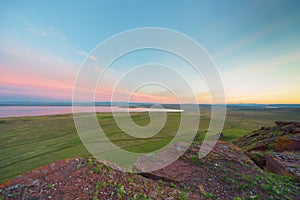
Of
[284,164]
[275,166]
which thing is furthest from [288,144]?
[284,164]

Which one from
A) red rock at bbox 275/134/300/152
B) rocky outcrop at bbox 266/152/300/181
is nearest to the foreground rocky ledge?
rocky outcrop at bbox 266/152/300/181

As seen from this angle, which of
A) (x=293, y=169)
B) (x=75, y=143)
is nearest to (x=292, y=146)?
(x=293, y=169)

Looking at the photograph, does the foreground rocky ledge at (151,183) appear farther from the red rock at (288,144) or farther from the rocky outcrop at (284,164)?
the red rock at (288,144)

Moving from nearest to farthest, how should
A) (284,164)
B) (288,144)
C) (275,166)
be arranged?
(284,164) < (275,166) < (288,144)

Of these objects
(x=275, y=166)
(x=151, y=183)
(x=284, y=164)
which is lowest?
(x=275, y=166)

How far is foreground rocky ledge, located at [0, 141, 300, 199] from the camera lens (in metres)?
6.35

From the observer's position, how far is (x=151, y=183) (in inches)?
311

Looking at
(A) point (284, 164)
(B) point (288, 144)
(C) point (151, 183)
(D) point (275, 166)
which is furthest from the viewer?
(B) point (288, 144)

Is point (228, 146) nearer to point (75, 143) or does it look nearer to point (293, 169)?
point (293, 169)

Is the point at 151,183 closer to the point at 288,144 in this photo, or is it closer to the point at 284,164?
the point at 284,164

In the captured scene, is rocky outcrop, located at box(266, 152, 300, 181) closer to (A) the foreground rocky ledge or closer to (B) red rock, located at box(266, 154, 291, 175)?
(B) red rock, located at box(266, 154, 291, 175)

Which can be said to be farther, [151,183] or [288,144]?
[288,144]

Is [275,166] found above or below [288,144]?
below

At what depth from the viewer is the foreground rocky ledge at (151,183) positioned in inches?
250
